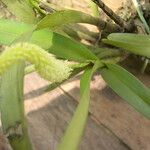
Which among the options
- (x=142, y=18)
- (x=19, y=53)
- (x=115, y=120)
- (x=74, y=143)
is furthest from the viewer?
(x=142, y=18)

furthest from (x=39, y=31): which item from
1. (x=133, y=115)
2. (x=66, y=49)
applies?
(x=133, y=115)

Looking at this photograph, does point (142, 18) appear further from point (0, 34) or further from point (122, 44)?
point (0, 34)

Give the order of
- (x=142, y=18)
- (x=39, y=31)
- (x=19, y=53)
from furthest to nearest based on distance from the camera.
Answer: (x=142, y=18)
(x=39, y=31)
(x=19, y=53)

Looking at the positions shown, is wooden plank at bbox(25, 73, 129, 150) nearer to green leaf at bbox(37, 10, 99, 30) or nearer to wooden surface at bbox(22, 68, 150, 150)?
wooden surface at bbox(22, 68, 150, 150)

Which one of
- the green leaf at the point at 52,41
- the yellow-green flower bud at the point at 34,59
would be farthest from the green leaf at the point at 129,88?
the yellow-green flower bud at the point at 34,59

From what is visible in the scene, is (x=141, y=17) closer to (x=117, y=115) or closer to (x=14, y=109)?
(x=117, y=115)
